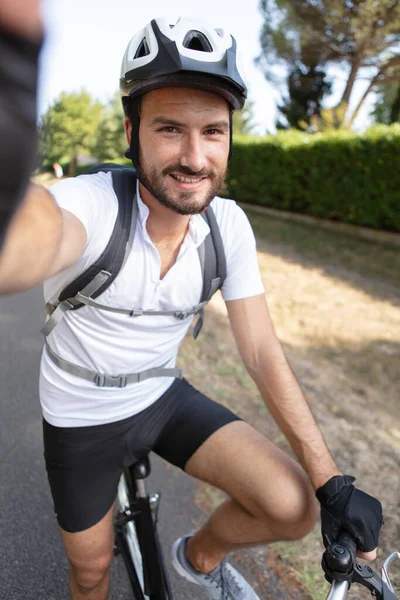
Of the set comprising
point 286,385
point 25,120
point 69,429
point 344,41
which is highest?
point 344,41

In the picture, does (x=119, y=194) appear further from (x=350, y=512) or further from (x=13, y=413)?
(x=13, y=413)

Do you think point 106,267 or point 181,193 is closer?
point 106,267

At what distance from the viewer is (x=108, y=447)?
224 centimetres

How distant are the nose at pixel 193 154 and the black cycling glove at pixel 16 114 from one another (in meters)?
1.39

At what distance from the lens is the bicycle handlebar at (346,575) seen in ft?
4.52

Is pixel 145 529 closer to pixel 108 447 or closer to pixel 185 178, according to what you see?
pixel 108 447

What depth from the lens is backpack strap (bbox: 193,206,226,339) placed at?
214 cm

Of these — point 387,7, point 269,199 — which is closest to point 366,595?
point 269,199

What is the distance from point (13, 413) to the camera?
426cm

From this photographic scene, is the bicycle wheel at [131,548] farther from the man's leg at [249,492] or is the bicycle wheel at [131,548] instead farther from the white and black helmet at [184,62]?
the white and black helmet at [184,62]

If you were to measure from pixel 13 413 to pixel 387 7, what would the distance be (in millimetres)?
16067

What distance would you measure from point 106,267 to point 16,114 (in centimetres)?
134

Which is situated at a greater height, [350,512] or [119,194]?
[119,194]

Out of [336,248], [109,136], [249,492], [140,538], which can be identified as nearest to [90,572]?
[140,538]
